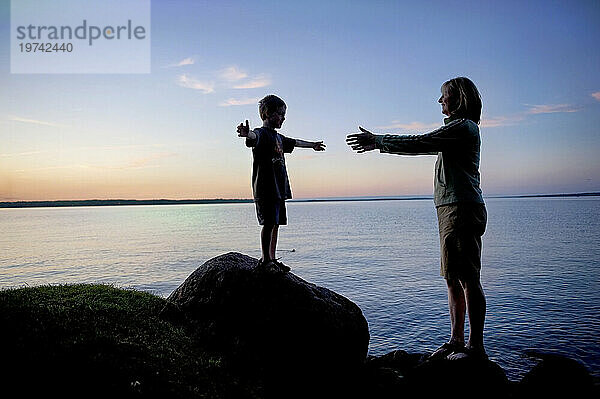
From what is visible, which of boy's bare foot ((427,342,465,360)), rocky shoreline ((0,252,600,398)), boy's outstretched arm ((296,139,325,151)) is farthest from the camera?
boy's outstretched arm ((296,139,325,151))

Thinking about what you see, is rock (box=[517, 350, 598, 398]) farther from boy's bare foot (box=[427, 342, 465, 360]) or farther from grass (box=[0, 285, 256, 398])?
grass (box=[0, 285, 256, 398])

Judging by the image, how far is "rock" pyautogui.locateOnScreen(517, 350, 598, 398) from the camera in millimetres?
7496

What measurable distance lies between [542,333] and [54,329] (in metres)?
13.0

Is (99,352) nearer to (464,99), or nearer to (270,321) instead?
(270,321)

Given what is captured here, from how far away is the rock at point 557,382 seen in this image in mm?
7496

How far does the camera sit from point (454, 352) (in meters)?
7.60

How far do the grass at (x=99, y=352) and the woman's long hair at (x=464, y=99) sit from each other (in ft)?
16.7

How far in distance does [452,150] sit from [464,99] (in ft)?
2.54

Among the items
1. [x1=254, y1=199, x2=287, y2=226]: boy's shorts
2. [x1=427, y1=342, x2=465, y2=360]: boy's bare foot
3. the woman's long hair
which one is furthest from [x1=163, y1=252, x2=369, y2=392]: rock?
the woman's long hair

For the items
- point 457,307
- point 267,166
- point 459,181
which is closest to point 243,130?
point 267,166

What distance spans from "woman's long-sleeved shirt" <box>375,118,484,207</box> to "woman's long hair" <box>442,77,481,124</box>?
196 mm

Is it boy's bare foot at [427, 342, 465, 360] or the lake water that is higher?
boy's bare foot at [427, 342, 465, 360]

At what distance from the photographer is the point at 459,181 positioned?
23.6 feet

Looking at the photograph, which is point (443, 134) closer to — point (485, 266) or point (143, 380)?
point (143, 380)
